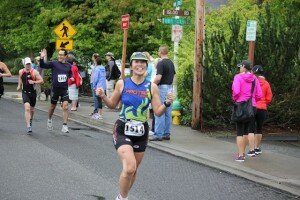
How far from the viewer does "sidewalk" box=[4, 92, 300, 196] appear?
355 inches

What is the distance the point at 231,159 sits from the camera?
10734 millimetres

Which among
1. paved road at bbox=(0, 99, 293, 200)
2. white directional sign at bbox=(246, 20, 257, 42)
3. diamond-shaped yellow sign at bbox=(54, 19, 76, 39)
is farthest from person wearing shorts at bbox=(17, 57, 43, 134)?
diamond-shaped yellow sign at bbox=(54, 19, 76, 39)

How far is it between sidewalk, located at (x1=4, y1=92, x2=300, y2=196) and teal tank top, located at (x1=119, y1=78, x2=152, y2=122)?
108 inches

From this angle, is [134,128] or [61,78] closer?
[134,128]

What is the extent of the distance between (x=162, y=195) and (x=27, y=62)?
707 centimetres

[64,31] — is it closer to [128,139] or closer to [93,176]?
[93,176]

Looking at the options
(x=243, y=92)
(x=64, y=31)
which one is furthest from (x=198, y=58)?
(x=64, y=31)

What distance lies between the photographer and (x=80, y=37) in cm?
2938

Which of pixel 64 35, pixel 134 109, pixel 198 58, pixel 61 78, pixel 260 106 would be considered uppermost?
pixel 64 35

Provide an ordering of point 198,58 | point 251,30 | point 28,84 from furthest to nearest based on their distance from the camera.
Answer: point 198,58
point 28,84
point 251,30

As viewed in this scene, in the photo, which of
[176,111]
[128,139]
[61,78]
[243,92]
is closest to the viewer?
[128,139]

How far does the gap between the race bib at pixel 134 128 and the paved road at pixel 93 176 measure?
1069mm

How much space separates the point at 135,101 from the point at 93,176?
230 cm

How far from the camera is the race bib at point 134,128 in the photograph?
22.5 feet
